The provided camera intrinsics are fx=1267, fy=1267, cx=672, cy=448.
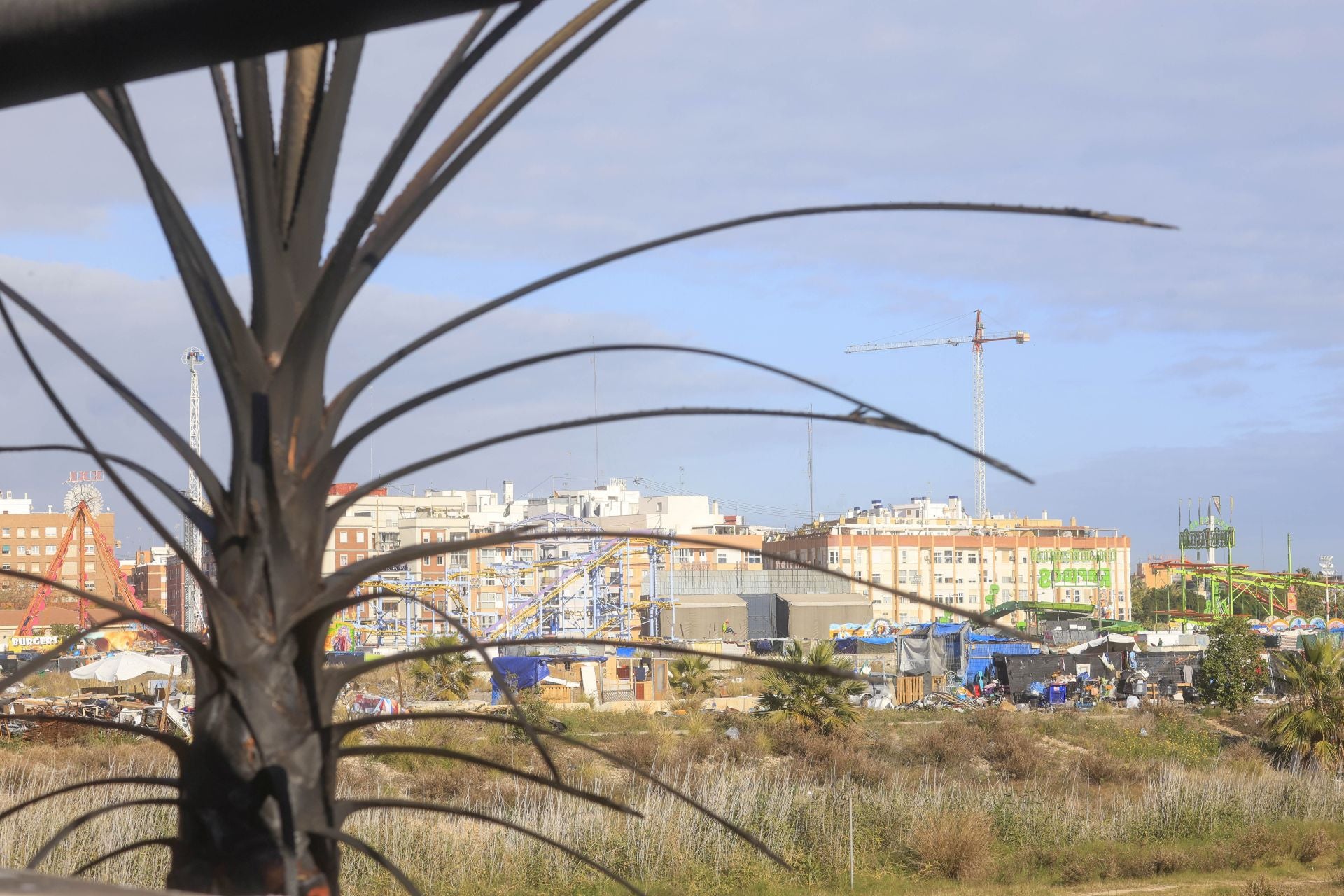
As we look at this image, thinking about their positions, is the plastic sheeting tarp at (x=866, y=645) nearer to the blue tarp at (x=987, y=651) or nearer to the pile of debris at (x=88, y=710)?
the blue tarp at (x=987, y=651)

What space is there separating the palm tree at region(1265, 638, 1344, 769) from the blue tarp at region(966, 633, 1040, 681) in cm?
1073

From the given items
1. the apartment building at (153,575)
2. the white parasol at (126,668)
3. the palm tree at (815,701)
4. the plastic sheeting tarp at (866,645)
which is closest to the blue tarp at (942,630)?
the plastic sheeting tarp at (866,645)

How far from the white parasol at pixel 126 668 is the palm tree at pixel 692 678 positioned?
1234cm

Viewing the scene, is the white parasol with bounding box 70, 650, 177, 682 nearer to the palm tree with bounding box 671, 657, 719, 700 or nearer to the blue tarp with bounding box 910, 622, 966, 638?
the palm tree with bounding box 671, 657, 719, 700

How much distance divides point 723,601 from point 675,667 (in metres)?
35.8

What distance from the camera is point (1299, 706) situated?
82.3ft

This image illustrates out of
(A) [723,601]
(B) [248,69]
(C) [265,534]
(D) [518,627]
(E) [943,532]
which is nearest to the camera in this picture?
(C) [265,534]

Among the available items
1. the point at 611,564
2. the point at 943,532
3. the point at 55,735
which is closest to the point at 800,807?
the point at 55,735

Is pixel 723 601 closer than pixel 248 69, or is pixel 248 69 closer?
pixel 248 69

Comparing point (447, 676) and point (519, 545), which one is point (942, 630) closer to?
point (519, 545)

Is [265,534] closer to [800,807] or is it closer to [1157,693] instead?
[800,807]

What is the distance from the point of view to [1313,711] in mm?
24516

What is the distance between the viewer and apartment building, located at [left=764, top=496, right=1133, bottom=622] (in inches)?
3625

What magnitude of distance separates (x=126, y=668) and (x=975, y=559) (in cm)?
7719
